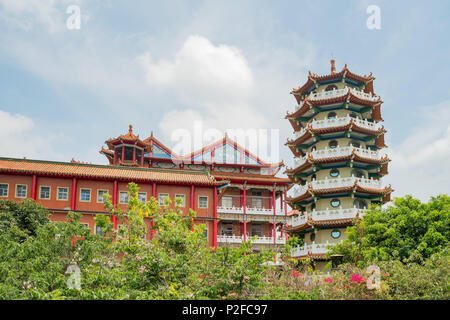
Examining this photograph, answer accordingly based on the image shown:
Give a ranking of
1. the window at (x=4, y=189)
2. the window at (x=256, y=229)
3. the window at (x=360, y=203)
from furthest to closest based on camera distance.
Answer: the window at (x=256, y=229), the window at (x=360, y=203), the window at (x=4, y=189)

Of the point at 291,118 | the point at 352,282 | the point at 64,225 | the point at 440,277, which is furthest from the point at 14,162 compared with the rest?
the point at 440,277

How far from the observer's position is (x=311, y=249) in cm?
3116

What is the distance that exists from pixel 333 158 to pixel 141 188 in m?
13.8

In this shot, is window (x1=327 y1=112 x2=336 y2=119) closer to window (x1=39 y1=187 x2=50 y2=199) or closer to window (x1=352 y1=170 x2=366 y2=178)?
window (x1=352 y1=170 x2=366 y2=178)

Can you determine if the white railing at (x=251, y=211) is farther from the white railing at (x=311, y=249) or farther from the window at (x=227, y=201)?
the white railing at (x=311, y=249)

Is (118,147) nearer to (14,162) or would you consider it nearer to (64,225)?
(14,162)

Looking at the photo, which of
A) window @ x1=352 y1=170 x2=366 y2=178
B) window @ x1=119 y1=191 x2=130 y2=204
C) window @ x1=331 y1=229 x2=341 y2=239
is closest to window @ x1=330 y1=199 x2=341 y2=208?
window @ x1=331 y1=229 x2=341 y2=239

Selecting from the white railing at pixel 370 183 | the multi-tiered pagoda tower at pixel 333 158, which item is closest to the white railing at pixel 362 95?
the multi-tiered pagoda tower at pixel 333 158

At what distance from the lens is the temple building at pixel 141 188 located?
101 feet

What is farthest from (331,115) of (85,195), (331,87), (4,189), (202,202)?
(4,189)

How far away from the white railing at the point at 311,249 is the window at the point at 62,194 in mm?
16158

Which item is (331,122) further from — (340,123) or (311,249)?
(311,249)

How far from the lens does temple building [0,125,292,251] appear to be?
3081 cm
